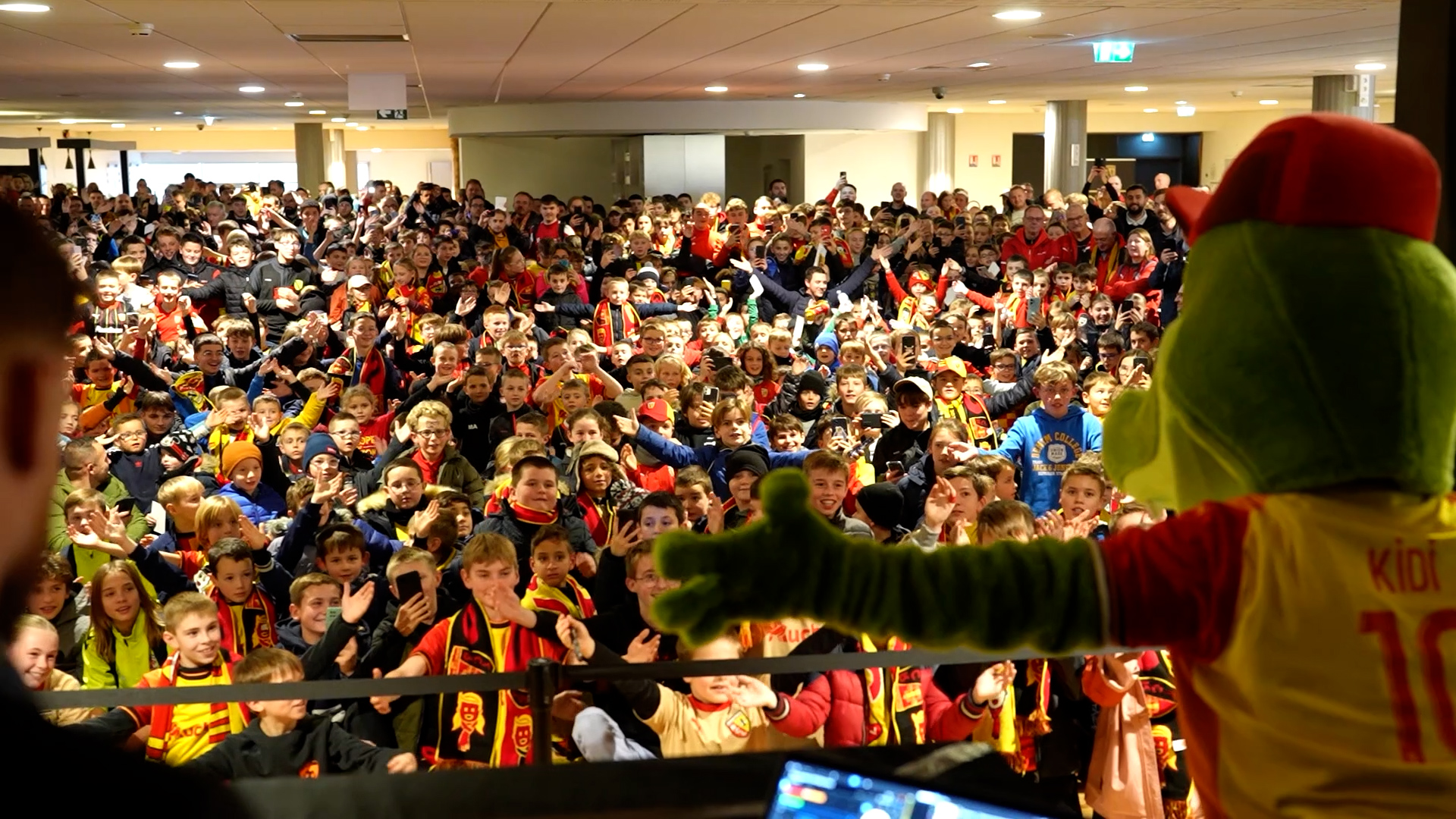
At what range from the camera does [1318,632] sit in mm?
1311

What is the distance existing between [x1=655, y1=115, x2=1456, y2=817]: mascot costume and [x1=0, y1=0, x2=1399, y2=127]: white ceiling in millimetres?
5998

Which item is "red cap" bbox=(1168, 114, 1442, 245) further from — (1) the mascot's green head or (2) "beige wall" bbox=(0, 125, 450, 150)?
(2) "beige wall" bbox=(0, 125, 450, 150)

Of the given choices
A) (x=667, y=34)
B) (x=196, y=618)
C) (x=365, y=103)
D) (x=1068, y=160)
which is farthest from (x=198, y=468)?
(x=1068, y=160)

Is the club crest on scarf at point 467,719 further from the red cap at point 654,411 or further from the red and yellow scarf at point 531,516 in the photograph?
the red cap at point 654,411

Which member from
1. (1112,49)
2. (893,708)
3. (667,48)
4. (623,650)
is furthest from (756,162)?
(893,708)

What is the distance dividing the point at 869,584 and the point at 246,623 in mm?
4116

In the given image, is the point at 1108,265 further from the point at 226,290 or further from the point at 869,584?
the point at 869,584

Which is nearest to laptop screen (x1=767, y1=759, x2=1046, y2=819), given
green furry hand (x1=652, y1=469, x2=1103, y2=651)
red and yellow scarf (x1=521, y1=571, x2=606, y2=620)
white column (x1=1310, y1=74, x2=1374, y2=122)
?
green furry hand (x1=652, y1=469, x2=1103, y2=651)

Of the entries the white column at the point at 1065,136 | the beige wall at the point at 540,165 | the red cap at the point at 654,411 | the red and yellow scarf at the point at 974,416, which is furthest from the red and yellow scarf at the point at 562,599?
the beige wall at the point at 540,165

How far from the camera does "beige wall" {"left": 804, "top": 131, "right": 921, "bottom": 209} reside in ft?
80.2

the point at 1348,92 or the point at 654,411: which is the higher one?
the point at 1348,92

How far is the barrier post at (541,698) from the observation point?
252cm

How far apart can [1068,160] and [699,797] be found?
19709mm

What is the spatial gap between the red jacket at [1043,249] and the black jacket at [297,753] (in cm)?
974
